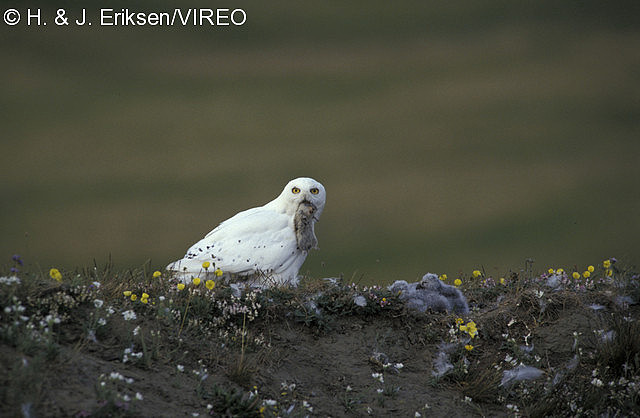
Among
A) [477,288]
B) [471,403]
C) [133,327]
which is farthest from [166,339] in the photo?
[477,288]

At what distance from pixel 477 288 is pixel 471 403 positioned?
103 inches

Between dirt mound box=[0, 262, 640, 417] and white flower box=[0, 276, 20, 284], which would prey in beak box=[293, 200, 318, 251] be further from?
white flower box=[0, 276, 20, 284]

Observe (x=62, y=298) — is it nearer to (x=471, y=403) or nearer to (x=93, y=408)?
(x=93, y=408)

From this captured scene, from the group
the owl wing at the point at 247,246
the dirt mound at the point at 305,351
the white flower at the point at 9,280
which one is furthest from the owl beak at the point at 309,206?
the white flower at the point at 9,280

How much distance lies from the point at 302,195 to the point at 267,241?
0.76 m

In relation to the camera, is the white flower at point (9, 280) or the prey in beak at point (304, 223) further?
the prey in beak at point (304, 223)

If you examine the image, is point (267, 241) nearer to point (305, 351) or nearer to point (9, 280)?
point (305, 351)

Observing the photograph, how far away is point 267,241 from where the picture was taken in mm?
8016

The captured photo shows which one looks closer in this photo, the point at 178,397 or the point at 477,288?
the point at 178,397

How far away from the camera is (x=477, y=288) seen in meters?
8.36

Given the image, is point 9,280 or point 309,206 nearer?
point 9,280

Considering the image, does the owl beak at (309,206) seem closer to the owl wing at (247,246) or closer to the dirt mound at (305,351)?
the owl wing at (247,246)

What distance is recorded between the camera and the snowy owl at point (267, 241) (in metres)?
7.75

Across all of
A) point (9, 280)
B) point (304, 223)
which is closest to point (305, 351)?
point (304, 223)
